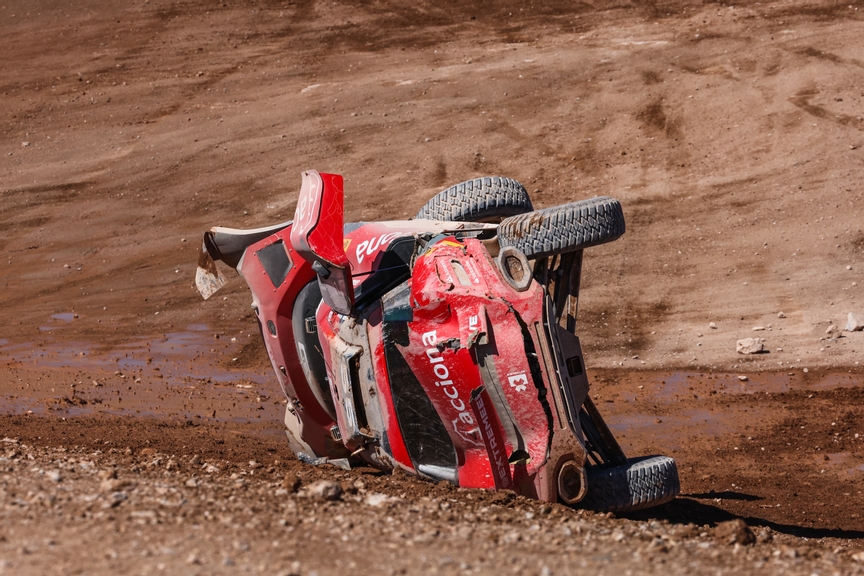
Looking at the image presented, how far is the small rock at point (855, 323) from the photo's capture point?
9016 millimetres

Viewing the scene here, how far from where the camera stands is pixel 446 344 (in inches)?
200

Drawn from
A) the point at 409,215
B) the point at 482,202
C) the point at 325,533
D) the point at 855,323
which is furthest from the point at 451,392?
the point at 409,215

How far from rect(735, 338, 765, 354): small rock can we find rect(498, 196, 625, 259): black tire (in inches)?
153

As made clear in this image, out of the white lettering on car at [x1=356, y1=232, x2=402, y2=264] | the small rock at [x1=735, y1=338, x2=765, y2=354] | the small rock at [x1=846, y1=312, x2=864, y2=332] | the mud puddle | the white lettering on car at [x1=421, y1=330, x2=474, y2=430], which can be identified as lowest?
the small rock at [x1=735, y1=338, x2=765, y2=354]

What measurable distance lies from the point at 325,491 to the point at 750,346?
5.73m

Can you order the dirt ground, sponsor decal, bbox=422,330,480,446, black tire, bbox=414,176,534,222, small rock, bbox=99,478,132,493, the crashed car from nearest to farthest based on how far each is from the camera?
the dirt ground < small rock, bbox=99,478,132,493 < the crashed car < sponsor decal, bbox=422,330,480,446 < black tire, bbox=414,176,534,222

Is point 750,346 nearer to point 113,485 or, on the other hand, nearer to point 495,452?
point 495,452

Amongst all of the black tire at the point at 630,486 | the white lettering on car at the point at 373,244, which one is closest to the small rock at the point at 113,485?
the white lettering on car at the point at 373,244

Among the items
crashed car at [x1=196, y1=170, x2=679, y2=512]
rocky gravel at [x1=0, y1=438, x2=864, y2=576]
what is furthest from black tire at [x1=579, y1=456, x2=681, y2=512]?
rocky gravel at [x1=0, y1=438, x2=864, y2=576]

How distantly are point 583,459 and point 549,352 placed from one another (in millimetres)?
638

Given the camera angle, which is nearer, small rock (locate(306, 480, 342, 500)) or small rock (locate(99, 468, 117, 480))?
small rock (locate(306, 480, 342, 500))

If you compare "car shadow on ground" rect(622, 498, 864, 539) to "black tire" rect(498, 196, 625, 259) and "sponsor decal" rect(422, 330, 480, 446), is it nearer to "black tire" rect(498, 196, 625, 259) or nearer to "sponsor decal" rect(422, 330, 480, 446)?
"sponsor decal" rect(422, 330, 480, 446)

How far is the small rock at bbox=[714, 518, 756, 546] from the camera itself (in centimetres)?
446

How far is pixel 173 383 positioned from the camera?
9062 millimetres
